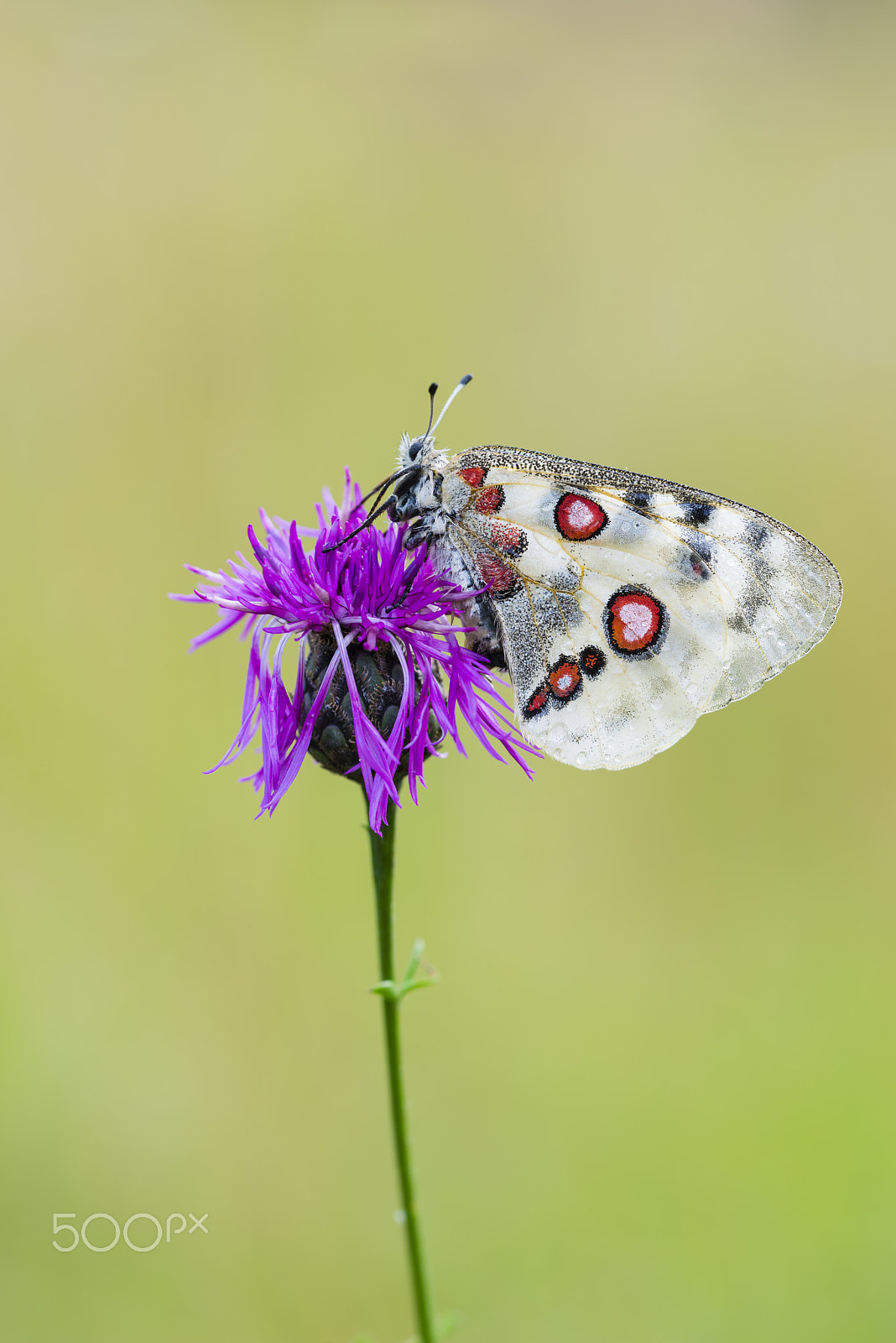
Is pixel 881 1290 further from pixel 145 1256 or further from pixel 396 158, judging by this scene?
pixel 396 158

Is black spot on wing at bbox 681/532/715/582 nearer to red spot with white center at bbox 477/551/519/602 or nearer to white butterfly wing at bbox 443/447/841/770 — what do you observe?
white butterfly wing at bbox 443/447/841/770

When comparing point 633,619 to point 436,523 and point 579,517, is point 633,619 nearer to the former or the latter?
point 579,517

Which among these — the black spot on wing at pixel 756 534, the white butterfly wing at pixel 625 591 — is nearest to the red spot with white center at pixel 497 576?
the white butterfly wing at pixel 625 591

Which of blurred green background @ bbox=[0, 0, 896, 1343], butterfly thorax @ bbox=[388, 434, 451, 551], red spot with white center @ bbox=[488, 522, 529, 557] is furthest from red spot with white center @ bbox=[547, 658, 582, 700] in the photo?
blurred green background @ bbox=[0, 0, 896, 1343]

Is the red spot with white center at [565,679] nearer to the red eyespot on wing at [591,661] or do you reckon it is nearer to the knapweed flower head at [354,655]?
the red eyespot on wing at [591,661]

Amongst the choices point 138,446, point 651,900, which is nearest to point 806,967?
point 651,900

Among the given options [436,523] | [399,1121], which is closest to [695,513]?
[436,523]
